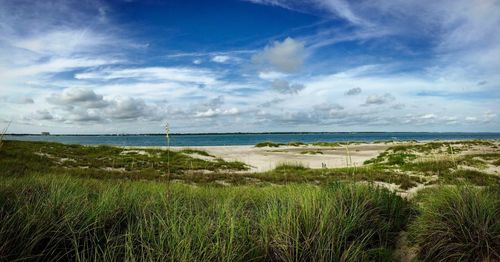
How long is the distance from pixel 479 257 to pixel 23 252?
18.0ft

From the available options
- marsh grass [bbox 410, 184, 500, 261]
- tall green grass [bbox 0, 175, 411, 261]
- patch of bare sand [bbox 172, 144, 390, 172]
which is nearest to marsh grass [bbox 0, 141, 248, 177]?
patch of bare sand [bbox 172, 144, 390, 172]

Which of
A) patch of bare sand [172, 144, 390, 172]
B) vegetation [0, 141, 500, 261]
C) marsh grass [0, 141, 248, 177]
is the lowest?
patch of bare sand [172, 144, 390, 172]

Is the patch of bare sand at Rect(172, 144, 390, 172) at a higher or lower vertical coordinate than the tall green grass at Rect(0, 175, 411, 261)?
lower

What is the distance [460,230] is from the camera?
4.47 metres

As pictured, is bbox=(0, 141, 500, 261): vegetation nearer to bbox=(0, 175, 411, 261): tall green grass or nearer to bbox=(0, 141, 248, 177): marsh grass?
bbox=(0, 175, 411, 261): tall green grass

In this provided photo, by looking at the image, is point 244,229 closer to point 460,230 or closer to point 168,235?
point 168,235

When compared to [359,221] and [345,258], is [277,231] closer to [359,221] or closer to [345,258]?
[345,258]

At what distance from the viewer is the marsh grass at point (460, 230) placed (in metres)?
4.21

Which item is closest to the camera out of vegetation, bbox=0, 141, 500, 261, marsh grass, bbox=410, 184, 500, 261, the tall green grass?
the tall green grass

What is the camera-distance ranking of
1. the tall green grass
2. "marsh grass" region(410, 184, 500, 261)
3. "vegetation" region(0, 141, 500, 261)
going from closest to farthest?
the tall green grass
"vegetation" region(0, 141, 500, 261)
"marsh grass" region(410, 184, 500, 261)

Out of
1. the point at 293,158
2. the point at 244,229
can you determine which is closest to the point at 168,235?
the point at 244,229

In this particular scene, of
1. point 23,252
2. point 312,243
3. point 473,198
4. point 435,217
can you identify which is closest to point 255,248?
point 312,243

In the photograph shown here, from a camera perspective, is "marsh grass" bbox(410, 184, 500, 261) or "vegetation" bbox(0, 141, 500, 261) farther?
"marsh grass" bbox(410, 184, 500, 261)

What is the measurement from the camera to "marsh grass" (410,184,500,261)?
4215 millimetres
